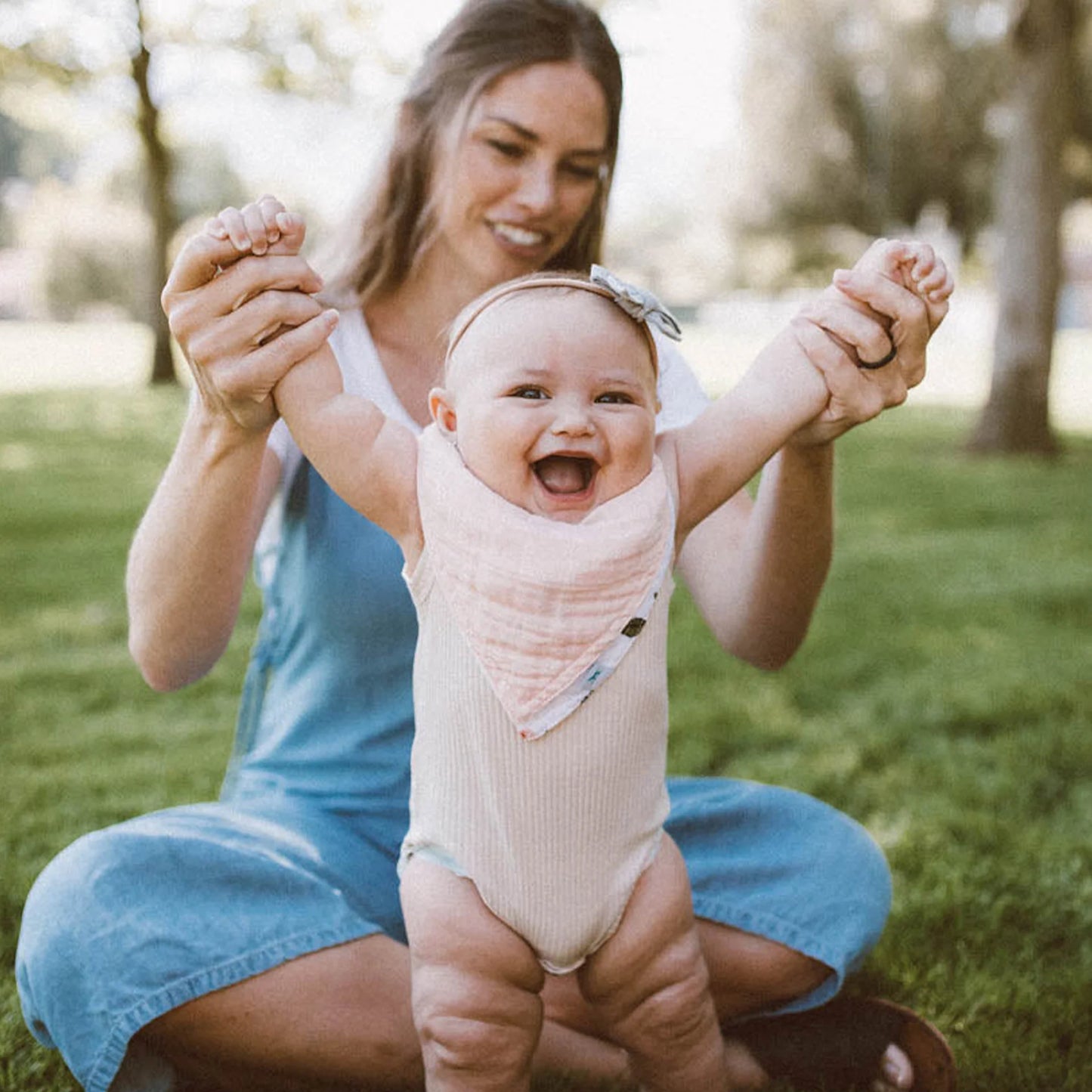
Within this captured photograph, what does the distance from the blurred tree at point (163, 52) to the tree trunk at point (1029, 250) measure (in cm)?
943

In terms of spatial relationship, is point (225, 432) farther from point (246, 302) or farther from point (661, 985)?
point (661, 985)

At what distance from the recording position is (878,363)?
5.38 ft

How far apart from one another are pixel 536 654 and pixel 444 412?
0.35 meters

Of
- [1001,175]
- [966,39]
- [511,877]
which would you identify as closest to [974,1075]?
[511,877]

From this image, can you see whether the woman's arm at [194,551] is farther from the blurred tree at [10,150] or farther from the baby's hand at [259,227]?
the blurred tree at [10,150]

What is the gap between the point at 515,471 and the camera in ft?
4.97

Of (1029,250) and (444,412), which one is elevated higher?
(444,412)

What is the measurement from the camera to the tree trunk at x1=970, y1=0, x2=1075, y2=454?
28.9ft

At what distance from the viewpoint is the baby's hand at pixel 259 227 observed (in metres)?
1.52

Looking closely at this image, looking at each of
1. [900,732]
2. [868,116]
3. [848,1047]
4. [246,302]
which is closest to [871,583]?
[900,732]

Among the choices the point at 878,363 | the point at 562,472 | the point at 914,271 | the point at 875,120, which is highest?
the point at 875,120

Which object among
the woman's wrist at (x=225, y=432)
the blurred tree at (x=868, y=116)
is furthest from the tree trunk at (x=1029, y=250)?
the blurred tree at (x=868, y=116)

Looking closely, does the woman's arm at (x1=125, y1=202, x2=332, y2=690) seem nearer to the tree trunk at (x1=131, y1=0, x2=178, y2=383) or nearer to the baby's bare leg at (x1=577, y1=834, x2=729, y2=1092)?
the baby's bare leg at (x1=577, y1=834, x2=729, y2=1092)

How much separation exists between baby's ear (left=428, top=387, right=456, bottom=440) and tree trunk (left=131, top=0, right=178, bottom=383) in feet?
47.5
